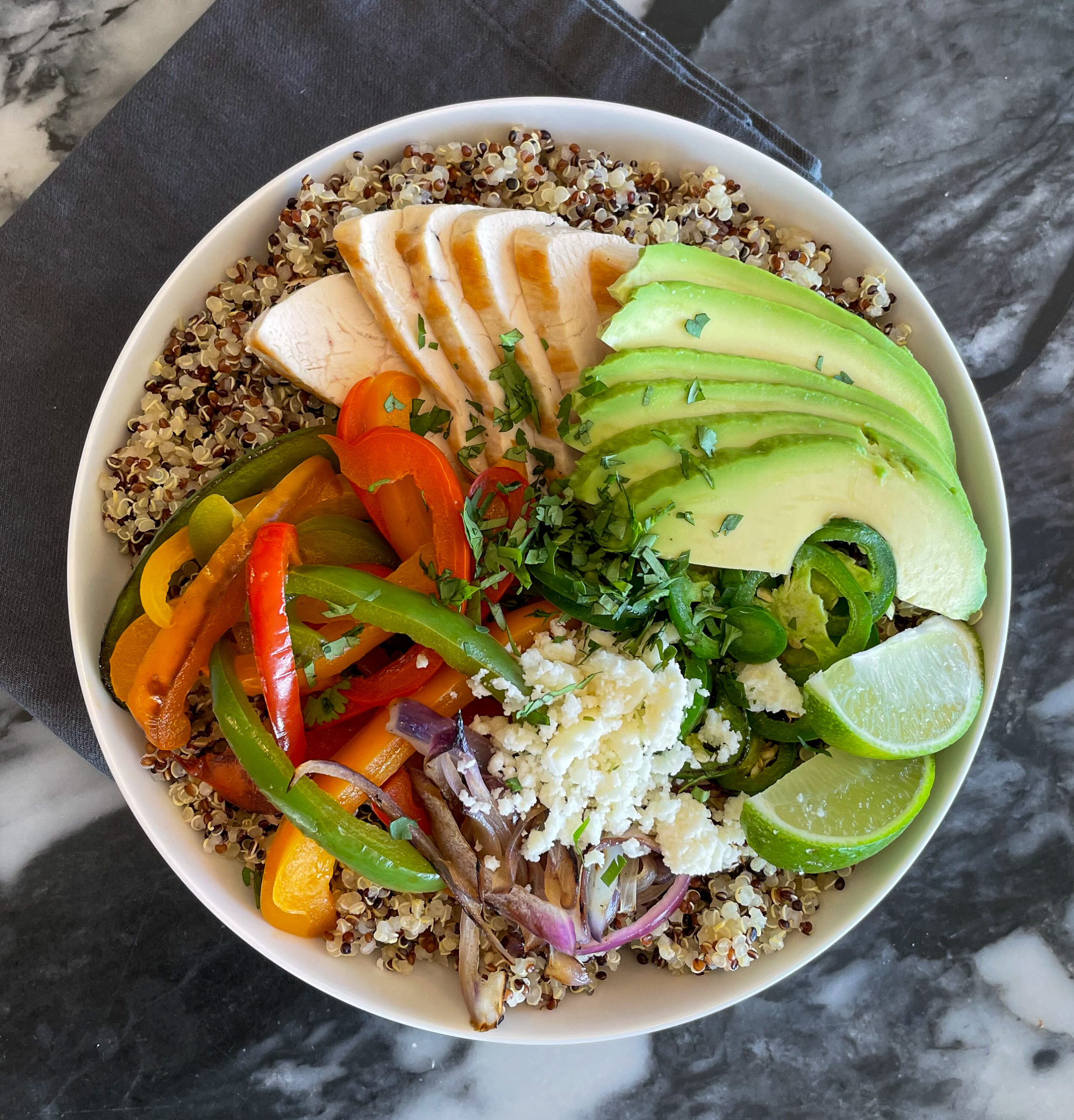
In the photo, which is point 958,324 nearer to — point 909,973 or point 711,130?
point 711,130

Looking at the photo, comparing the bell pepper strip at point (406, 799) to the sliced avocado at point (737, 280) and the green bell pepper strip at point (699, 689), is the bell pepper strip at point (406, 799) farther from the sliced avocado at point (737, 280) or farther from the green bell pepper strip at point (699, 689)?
the sliced avocado at point (737, 280)

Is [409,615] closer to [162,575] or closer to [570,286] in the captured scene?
[162,575]

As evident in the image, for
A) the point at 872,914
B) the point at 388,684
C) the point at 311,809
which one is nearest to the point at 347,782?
the point at 311,809

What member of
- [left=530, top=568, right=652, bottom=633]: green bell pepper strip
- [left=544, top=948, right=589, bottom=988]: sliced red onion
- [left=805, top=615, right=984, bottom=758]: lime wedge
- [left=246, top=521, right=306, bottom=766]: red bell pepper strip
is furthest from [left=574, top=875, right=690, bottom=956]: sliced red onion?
[left=246, top=521, right=306, bottom=766]: red bell pepper strip

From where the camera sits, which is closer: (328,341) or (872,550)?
(872,550)

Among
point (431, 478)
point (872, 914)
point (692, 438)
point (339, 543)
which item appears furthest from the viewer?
point (872, 914)

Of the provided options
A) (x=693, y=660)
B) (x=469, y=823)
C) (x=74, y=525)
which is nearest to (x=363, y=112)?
(x=74, y=525)
